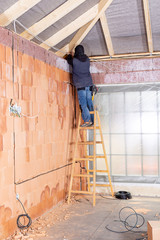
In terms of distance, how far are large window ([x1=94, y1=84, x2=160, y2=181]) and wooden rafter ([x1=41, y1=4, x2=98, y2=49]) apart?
1.34 m

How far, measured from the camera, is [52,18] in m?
3.87

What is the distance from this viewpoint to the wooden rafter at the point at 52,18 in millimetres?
3795

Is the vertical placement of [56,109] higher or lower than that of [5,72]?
lower

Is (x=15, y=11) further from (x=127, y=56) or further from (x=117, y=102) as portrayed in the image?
(x=117, y=102)

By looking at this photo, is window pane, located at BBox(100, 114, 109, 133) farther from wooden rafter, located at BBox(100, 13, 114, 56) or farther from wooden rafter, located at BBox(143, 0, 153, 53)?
wooden rafter, located at BBox(143, 0, 153, 53)

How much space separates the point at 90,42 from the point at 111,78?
75cm

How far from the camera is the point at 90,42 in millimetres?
5129

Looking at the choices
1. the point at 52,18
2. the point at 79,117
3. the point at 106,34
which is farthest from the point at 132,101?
the point at 52,18

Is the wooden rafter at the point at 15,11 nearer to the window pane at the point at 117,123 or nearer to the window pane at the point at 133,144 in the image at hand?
the window pane at the point at 117,123

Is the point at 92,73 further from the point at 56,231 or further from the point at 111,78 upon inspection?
Result: the point at 56,231

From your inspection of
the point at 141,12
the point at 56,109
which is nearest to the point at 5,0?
the point at 56,109

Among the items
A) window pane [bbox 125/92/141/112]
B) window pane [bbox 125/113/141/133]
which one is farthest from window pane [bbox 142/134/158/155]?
window pane [bbox 125/92/141/112]

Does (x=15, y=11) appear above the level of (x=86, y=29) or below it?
below

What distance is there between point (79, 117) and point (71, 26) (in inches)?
58.6
